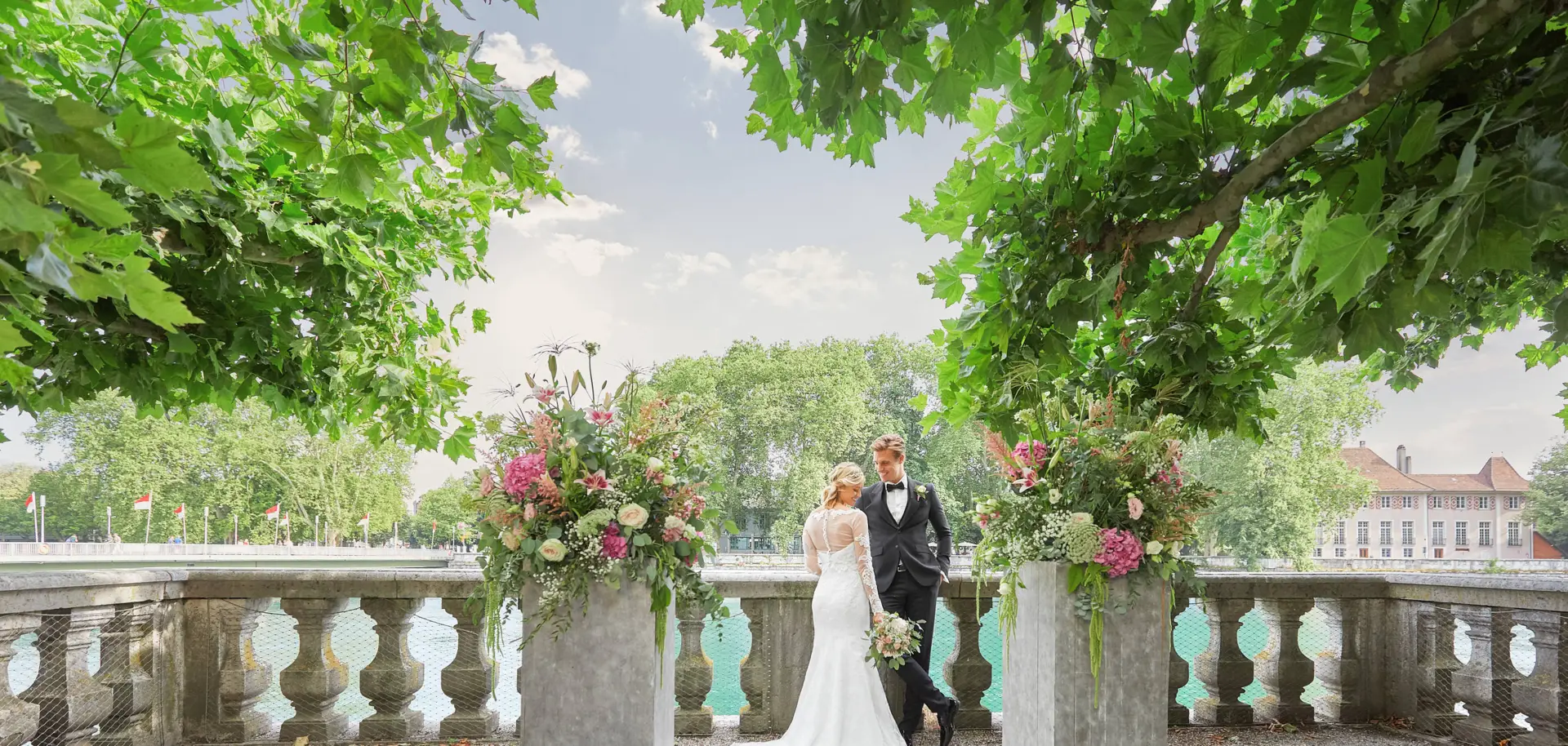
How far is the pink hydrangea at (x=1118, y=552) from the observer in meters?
3.75

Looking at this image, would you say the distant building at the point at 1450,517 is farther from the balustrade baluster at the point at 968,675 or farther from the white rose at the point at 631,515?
the white rose at the point at 631,515

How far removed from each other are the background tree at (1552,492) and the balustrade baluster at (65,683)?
194 feet

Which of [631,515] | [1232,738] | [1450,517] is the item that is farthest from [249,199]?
[1450,517]

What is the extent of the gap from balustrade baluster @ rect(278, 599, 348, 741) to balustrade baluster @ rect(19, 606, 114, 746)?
893mm

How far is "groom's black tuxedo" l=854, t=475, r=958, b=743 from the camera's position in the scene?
5414 mm

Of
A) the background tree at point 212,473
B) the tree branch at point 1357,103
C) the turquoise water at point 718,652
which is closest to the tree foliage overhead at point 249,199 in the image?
the tree branch at point 1357,103

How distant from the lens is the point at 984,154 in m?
3.29

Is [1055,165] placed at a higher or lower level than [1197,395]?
higher

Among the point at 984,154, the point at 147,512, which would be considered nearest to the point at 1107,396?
the point at 984,154

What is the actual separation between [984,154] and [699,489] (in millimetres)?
1831

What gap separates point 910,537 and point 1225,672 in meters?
2.28

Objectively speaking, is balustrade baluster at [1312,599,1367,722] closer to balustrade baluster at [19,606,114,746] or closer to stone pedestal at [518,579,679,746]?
stone pedestal at [518,579,679,746]

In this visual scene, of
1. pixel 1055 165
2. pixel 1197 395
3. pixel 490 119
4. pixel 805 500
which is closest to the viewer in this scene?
pixel 490 119

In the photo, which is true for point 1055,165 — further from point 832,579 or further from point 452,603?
point 452,603
